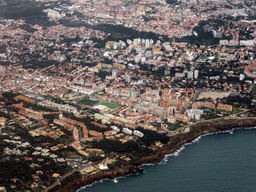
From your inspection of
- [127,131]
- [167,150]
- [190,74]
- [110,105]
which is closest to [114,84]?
[110,105]

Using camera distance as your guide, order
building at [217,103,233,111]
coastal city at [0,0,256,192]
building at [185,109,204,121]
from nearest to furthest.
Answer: coastal city at [0,0,256,192], building at [185,109,204,121], building at [217,103,233,111]

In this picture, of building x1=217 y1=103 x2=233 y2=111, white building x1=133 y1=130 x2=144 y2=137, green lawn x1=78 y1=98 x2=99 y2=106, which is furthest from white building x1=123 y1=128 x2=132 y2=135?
building x1=217 y1=103 x2=233 y2=111

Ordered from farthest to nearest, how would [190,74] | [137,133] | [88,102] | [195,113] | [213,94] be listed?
[190,74] → [213,94] → [88,102] → [195,113] → [137,133]

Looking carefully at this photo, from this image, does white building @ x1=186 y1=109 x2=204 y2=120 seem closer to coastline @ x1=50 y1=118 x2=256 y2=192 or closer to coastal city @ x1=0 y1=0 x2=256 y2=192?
coastal city @ x1=0 y1=0 x2=256 y2=192

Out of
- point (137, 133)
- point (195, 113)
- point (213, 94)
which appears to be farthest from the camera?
point (213, 94)

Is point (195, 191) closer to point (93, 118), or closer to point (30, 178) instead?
point (30, 178)

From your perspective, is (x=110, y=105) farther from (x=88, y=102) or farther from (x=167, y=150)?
(x=167, y=150)
